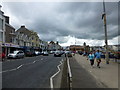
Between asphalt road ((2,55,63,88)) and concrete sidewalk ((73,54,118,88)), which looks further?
concrete sidewalk ((73,54,118,88))

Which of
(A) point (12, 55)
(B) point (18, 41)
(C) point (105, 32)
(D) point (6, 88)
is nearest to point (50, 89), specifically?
(D) point (6, 88)

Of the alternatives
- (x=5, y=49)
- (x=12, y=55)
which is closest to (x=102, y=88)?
(x=12, y=55)

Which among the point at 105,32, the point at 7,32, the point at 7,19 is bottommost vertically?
the point at 105,32

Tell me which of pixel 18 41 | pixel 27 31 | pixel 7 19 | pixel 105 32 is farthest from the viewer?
pixel 27 31

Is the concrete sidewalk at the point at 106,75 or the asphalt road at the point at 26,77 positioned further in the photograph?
the concrete sidewalk at the point at 106,75

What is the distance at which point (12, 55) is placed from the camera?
1212 inches

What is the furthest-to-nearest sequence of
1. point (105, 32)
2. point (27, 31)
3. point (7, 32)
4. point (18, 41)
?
point (27, 31) → point (18, 41) → point (7, 32) → point (105, 32)

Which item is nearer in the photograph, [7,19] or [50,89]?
[50,89]

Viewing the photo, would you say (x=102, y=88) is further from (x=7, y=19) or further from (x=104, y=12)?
(x=7, y=19)

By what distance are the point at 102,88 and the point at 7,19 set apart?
4285cm

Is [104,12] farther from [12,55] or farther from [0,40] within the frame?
[0,40]

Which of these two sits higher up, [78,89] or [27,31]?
[27,31]

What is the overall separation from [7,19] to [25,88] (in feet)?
137

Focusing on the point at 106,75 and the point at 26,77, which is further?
the point at 106,75
